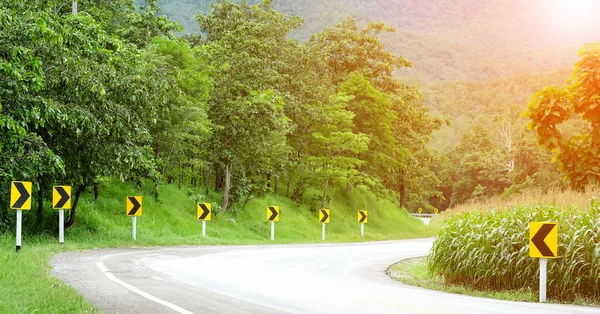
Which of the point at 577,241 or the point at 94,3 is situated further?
the point at 94,3

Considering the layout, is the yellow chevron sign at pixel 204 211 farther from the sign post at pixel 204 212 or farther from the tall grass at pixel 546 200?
the tall grass at pixel 546 200

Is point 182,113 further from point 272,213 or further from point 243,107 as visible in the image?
point 272,213

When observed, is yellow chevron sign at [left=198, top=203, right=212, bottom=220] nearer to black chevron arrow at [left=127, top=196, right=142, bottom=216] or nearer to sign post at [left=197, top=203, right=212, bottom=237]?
sign post at [left=197, top=203, right=212, bottom=237]

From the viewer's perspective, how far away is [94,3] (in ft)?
126

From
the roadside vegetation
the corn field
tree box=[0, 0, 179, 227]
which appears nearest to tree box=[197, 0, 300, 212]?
tree box=[0, 0, 179, 227]

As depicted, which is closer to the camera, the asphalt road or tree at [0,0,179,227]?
the asphalt road

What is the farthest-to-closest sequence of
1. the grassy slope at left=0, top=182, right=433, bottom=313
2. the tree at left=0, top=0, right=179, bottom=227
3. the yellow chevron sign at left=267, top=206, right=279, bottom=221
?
the yellow chevron sign at left=267, top=206, right=279, bottom=221 → the tree at left=0, top=0, right=179, bottom=227 → the grassy slope at left=0, top=182, right=433, bottom=313

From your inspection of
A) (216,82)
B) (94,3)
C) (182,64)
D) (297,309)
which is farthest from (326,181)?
(297,309)

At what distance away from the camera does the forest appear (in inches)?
790

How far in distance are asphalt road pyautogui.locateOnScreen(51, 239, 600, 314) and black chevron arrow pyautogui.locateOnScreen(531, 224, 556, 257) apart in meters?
1.10

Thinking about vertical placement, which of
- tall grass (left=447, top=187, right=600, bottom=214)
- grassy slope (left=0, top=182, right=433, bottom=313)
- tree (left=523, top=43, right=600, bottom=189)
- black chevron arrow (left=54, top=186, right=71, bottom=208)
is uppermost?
tree (left=523, top=43, right=600, bottom=189)

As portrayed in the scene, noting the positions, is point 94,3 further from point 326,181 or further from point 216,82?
point 326,181

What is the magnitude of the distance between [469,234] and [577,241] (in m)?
2.60

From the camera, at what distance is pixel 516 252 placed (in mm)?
13195
